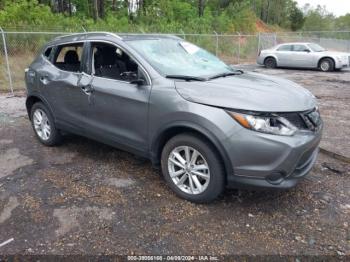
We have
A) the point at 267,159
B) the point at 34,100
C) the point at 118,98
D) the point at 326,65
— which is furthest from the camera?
the point at 326,65

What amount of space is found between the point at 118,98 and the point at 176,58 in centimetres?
87

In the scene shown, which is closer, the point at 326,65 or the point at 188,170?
the point at 188,170

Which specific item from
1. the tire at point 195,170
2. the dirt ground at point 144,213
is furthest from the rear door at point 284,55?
the tire at point 195,170

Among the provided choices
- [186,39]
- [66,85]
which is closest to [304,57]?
[186,39]

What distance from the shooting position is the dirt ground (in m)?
2.90

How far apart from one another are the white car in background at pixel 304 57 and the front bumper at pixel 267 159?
14.5 meters

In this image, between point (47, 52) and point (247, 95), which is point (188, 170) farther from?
point (47, 52)

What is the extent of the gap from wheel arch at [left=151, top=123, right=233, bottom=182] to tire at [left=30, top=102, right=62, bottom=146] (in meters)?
2.02

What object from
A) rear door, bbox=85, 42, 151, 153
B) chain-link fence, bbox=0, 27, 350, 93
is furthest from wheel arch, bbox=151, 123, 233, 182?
chain-link fence, bbox=0, 27, 350, 93

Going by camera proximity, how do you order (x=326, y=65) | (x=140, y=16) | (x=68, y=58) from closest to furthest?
(x=68, y=58)
(x=326, y=65)
(x=140, y=16)

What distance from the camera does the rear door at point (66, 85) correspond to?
174 inches

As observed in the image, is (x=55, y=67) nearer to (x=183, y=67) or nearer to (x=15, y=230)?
(x=183, y=67)

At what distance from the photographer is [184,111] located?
3.32 meters

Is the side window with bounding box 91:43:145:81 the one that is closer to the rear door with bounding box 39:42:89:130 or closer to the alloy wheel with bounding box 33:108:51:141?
the rear door with bounding box 39:42:89:130
